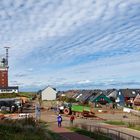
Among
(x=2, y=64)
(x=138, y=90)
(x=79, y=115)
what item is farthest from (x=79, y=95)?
(x=79, y=115)

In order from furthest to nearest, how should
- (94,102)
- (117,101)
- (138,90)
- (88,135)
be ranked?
(138,90), (117,101), (94,102), (88,135)

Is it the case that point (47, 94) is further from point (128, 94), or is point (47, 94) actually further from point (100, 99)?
point (100, 99)

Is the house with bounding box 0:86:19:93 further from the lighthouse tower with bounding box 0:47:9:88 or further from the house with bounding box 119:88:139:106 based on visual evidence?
the house with bounding box 119:88:139:106

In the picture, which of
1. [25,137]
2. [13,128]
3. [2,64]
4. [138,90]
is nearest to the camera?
[25,137]

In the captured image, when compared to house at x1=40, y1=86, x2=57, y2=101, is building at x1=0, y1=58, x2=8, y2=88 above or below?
above

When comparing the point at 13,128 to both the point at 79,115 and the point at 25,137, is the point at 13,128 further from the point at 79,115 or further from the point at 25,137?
the point at 79,115

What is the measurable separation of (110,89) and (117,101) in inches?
557

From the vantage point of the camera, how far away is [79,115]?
71.7 meters

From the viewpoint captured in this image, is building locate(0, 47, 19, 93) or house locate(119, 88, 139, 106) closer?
house locate(119, 88, 139, 106)

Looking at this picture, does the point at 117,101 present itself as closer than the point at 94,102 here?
No

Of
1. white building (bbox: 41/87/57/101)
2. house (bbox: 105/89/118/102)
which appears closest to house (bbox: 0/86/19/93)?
white building (bbox: 41/87/57/101)

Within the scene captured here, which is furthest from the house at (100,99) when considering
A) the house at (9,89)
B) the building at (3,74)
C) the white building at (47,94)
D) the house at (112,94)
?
the building at (3,74)

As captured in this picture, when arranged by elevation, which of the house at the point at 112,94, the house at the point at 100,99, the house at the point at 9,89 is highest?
the house at the point at 9,89

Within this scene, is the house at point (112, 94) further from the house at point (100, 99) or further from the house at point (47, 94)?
the house at point (47, 94)
